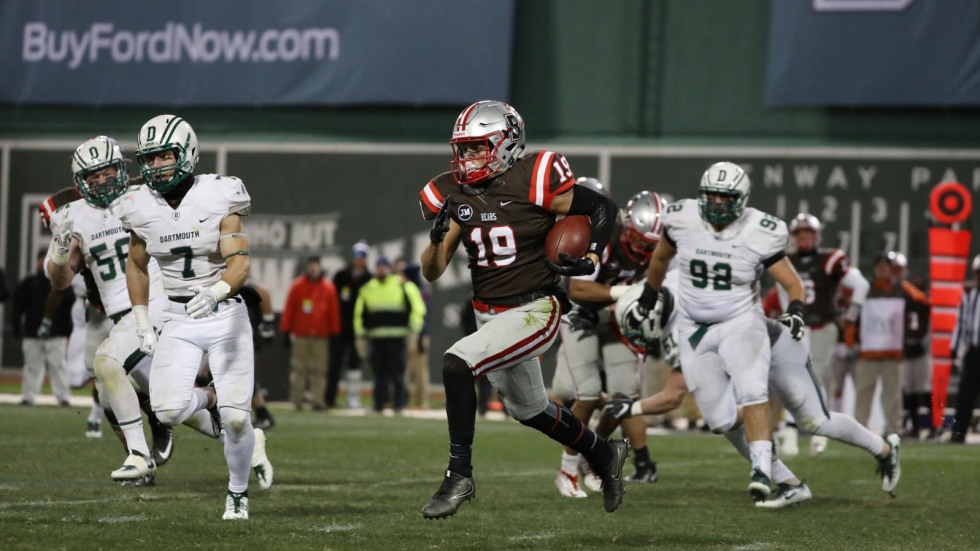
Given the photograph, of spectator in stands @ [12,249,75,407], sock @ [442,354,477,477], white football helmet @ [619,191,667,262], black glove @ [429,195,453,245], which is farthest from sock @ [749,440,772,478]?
spectator in stands @ [12,249,75,407]

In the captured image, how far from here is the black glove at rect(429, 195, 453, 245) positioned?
6146 mm

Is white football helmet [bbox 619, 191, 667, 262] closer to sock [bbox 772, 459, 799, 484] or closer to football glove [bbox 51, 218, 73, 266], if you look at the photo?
sock [bbox 772, 459, 799, 484]

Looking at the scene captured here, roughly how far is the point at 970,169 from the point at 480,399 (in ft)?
22.6

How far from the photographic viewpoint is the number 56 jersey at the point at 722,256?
8188 millimetres

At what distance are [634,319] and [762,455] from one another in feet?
3.69

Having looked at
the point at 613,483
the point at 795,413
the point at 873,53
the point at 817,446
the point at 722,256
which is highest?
the point at 873,53

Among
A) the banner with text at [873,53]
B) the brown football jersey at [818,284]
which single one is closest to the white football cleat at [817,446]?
the brown football jersey at [818,284]

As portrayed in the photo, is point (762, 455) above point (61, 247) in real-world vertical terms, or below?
below

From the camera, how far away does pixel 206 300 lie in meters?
6.55

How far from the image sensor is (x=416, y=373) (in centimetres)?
1792

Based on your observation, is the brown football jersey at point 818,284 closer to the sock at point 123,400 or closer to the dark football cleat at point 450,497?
the sock at point 123,400

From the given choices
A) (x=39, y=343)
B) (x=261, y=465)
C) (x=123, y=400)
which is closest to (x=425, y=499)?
(x=261, y=465)

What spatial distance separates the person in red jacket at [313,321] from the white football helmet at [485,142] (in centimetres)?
1085

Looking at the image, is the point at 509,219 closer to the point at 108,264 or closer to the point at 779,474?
the point at 779,474
